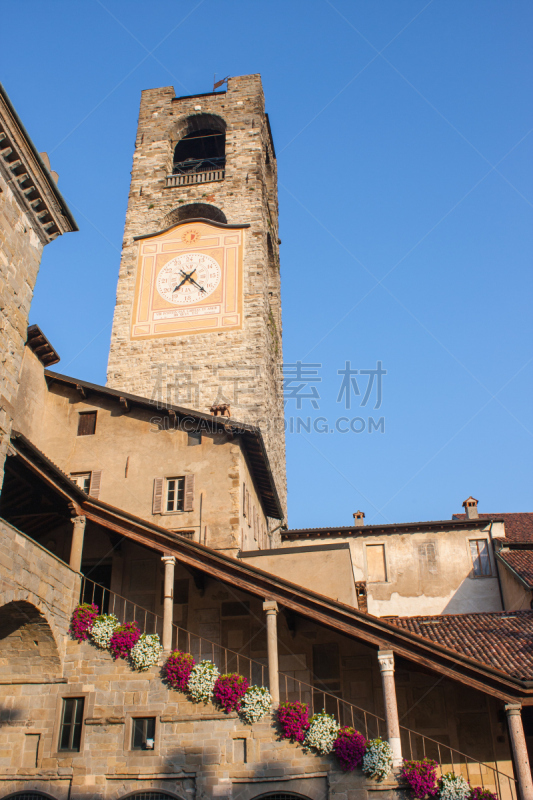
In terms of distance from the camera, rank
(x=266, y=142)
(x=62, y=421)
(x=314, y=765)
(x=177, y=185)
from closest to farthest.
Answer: (x=314, y=765), (x=62, y=421), (x=177, y=185), (x=266, y=142)

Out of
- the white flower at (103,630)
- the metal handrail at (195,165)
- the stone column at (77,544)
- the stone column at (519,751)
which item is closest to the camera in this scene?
the stone column at (519,751)

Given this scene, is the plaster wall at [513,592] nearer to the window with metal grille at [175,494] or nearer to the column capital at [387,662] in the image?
the column capital at [387,662]

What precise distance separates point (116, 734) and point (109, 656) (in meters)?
1.41

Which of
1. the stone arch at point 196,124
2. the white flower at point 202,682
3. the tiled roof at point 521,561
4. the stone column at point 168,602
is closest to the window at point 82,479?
the stone column at point 168,602

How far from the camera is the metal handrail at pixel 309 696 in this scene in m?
13.9

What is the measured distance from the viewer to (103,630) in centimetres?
1424

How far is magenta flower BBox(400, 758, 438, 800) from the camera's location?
1220cm

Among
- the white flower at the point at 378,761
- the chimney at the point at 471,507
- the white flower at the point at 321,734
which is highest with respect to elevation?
the chimney at the point at 471,507

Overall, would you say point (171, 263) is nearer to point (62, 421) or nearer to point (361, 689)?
point (62, 421)

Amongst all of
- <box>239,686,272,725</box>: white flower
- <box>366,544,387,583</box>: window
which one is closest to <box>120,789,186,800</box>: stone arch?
<box>239,686,272,725</box>: white flower

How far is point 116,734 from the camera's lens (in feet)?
44.3

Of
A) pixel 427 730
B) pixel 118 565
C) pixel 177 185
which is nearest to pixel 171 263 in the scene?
pixel 177 185

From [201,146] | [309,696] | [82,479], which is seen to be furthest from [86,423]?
[201,146]

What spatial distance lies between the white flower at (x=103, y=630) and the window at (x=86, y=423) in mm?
6576
